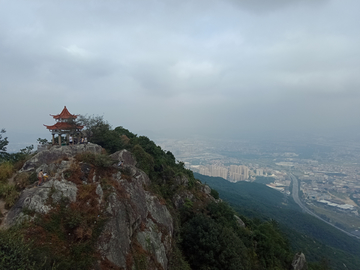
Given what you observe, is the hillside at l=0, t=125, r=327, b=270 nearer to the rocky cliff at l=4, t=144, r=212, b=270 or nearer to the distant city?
the rocky cliff at l=4, t=144, r=212, b=270

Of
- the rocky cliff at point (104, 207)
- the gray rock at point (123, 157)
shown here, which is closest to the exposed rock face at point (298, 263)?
the rocky cliff at point (104, 207)

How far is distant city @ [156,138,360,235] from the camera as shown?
66.6 m

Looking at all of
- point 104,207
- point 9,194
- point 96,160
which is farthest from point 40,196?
point 96,160

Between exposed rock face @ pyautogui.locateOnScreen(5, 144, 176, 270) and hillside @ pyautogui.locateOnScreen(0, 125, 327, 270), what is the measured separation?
40mm

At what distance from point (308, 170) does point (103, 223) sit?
432 feet

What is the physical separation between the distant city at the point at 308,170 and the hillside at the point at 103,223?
59.5 meters

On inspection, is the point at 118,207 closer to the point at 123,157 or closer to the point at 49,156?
the point at 123,157

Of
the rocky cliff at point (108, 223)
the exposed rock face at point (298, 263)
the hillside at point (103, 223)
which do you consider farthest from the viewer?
the exposed rock face at point (298, 263)

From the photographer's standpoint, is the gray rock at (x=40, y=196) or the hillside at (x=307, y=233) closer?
the gray rock at (x=40, y=196)

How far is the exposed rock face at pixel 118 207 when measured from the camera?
8711 mm

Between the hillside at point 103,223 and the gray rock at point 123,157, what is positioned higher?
the gray rock at point 123,157

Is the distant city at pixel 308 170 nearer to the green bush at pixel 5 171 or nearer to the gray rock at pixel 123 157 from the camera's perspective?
the gray rock at pixel 123 157

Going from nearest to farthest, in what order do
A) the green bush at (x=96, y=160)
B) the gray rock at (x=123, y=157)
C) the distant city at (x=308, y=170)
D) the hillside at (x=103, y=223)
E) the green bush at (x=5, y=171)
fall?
the hillside at (x=103, y=223), the green bush at (x=5, y=171), the green bush at (x=96, y=160), the gray rock at (x=123, y=157), the distant city at (x=308, y=170)

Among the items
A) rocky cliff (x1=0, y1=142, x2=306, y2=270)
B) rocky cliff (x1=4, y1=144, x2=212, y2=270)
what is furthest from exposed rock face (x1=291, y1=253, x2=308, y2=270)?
rocky cliff (x1=4, y1=144, x2=212, y2=270)
